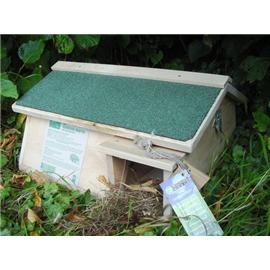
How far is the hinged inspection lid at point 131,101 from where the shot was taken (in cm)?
137

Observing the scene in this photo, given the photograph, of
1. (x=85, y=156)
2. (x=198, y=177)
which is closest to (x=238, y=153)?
(x=198, y=177)

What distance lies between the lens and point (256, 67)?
165cm

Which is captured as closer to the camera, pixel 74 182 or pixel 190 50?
pixel 74 182

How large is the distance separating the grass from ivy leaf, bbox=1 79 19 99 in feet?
1.22

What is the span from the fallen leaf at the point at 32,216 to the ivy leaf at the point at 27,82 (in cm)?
71

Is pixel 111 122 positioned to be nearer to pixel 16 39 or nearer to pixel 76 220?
pixel 76 220

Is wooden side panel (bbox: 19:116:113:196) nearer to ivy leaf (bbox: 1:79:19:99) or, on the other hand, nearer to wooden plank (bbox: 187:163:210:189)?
ivy leaf (bbox: 1:79:19:99)

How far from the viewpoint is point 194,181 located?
1314 millimetres

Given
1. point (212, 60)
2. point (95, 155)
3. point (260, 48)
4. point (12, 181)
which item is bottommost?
point (12, 181)

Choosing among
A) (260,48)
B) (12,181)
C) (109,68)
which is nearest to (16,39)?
(109,68)

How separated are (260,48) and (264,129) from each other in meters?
0.44

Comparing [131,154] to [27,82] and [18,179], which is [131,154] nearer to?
[18,179]

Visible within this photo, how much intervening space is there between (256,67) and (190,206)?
72 cm

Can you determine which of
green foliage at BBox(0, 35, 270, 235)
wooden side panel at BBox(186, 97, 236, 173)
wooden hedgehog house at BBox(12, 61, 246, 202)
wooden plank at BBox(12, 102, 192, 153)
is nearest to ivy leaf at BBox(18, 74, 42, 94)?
green foliage at BBox(0, 35, 270, 235)
